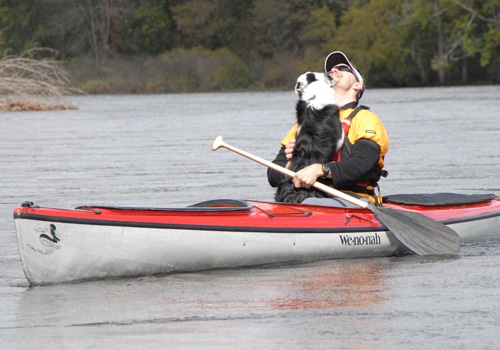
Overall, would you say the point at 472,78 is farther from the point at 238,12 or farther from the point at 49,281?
the point at 49,281

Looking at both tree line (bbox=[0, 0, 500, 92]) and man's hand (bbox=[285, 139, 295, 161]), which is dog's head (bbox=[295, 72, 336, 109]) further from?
tree line (bbox=[0, 0, 500, 92])

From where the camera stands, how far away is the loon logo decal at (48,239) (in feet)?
22.2

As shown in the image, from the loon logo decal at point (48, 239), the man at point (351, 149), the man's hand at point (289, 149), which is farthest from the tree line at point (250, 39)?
the loon logo decal at point (48, 239)

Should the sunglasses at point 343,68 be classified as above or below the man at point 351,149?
above

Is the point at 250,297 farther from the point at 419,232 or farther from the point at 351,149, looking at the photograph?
the point at 419,232

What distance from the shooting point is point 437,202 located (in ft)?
27.6

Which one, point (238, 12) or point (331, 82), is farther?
point (238, 12)

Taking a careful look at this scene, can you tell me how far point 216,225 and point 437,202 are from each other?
1896 millimetres

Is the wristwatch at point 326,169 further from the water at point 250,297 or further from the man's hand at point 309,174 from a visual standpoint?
the water at point 250,297

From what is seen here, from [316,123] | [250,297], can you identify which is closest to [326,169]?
[316,123]

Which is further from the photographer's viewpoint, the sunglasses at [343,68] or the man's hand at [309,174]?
the sunglasses at [343,68]

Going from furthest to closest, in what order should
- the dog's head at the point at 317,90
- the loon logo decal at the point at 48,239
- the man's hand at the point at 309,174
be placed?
the dog's head at the point at 317,90 < the man's hand at the point at 309,174 < the loon logo decal at the point at 48,239

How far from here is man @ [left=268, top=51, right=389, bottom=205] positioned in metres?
7.78

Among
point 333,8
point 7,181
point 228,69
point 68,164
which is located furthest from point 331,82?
point 333,8
